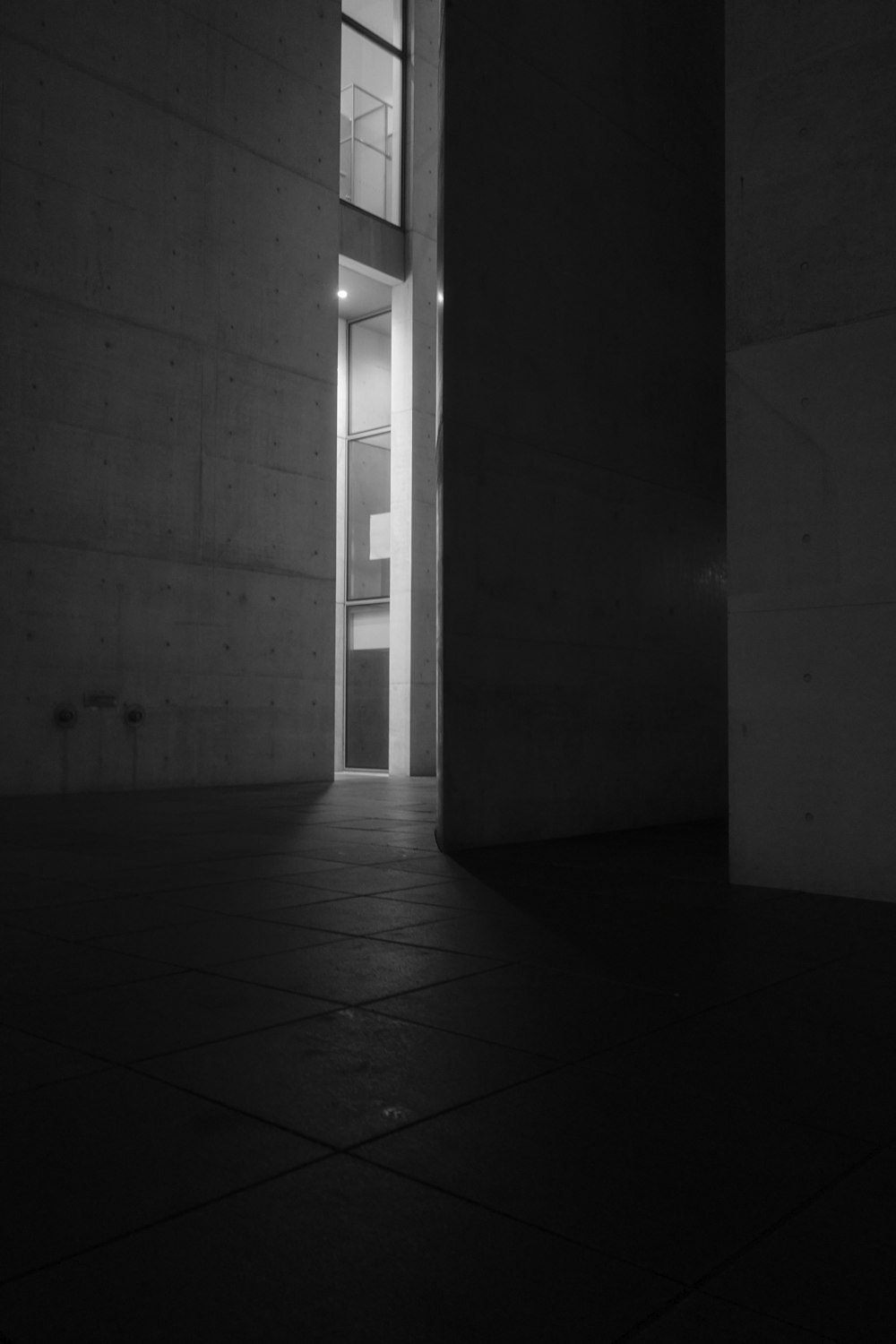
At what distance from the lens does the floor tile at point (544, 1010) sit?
3513mm

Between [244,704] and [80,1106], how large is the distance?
45.2ft

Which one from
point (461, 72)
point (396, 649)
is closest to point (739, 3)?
point (461, 72)

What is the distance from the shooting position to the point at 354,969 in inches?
176

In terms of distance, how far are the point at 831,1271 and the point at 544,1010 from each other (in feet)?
6.13

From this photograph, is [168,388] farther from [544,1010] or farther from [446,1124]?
[446,1124]

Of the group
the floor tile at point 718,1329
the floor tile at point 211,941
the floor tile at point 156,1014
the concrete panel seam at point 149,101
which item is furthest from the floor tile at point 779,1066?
the concrete panel seam at point 149,101

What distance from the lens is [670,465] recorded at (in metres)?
10.9

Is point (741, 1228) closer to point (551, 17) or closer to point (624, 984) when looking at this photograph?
point (624, 984)

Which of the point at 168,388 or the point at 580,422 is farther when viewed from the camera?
the point at 168,388

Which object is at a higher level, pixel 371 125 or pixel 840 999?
pixel 371 125

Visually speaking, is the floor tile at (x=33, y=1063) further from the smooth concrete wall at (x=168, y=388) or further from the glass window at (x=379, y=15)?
the glass window at (x=379, y=15)

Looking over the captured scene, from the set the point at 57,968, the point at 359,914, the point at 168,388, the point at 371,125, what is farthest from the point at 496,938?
the point at 371,125

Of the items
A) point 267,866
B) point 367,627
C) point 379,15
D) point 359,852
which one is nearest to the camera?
point 267,866

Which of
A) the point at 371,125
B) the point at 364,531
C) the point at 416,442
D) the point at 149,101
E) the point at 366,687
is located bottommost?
the point at 366,687
